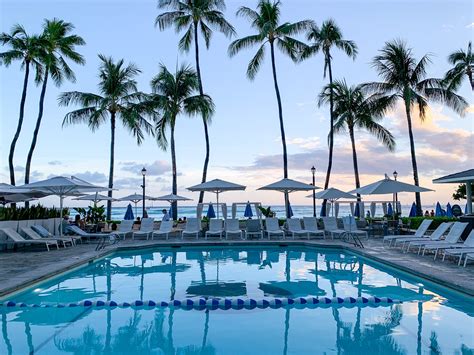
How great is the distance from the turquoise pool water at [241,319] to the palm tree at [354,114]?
18446mm

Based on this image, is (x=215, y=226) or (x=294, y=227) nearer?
(x=294, y=227)

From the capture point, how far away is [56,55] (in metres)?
27.0

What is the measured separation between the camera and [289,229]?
1767 cm

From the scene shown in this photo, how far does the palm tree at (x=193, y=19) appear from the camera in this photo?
2670 centimetres

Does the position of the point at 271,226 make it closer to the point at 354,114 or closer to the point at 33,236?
the point at 33,236

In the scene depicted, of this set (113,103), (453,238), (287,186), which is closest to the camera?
(453,238)

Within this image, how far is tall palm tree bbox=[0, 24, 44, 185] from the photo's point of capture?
24.6 m

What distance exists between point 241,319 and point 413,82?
22.8m

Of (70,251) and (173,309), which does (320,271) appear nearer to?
(173,309)

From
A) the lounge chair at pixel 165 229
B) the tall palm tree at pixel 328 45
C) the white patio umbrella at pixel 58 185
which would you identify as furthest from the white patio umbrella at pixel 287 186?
the tall palm tree at pixel 328 45

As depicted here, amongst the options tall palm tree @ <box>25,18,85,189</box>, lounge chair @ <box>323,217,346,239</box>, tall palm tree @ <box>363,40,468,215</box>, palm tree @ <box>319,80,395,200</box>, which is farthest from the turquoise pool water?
palm tree @ <box>319,80,395,200</box>

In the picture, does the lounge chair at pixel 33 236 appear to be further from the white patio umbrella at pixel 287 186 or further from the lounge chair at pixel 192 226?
the white patio umbrella at pixel 287 186

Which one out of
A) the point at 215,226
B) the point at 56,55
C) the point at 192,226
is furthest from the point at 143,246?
the point at 56,55

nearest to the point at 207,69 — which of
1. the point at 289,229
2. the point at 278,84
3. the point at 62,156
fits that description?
the point at 278,84
